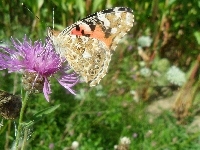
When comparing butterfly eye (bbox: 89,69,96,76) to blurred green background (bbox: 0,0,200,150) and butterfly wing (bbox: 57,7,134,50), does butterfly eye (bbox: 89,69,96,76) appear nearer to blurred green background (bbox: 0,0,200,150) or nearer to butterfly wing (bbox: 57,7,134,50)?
butterfly wing (bbox: 57,7,134,50)

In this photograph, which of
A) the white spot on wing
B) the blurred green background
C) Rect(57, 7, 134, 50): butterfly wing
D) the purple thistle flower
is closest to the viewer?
the purple thistle flower

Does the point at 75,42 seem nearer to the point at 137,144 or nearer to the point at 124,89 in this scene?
the point at 137,144

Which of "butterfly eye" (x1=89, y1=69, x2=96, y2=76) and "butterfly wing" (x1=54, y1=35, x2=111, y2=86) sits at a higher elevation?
"butterfly wing" (x1=54, y1=35, x2=111, y2=86)

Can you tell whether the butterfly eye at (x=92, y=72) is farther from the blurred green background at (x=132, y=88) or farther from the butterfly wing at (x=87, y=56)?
the blurred green background at (x=132, y=88)

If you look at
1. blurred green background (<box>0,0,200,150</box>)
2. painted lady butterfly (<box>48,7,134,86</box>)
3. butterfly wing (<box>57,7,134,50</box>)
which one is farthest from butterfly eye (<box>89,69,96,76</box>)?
blurred green background (<box>0,0,200,150</box>)

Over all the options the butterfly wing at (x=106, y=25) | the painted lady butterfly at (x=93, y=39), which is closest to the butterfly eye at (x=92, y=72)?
the painted lady butterfly at (x=93, y=39)

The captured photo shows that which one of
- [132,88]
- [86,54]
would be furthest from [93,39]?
[132,88]
